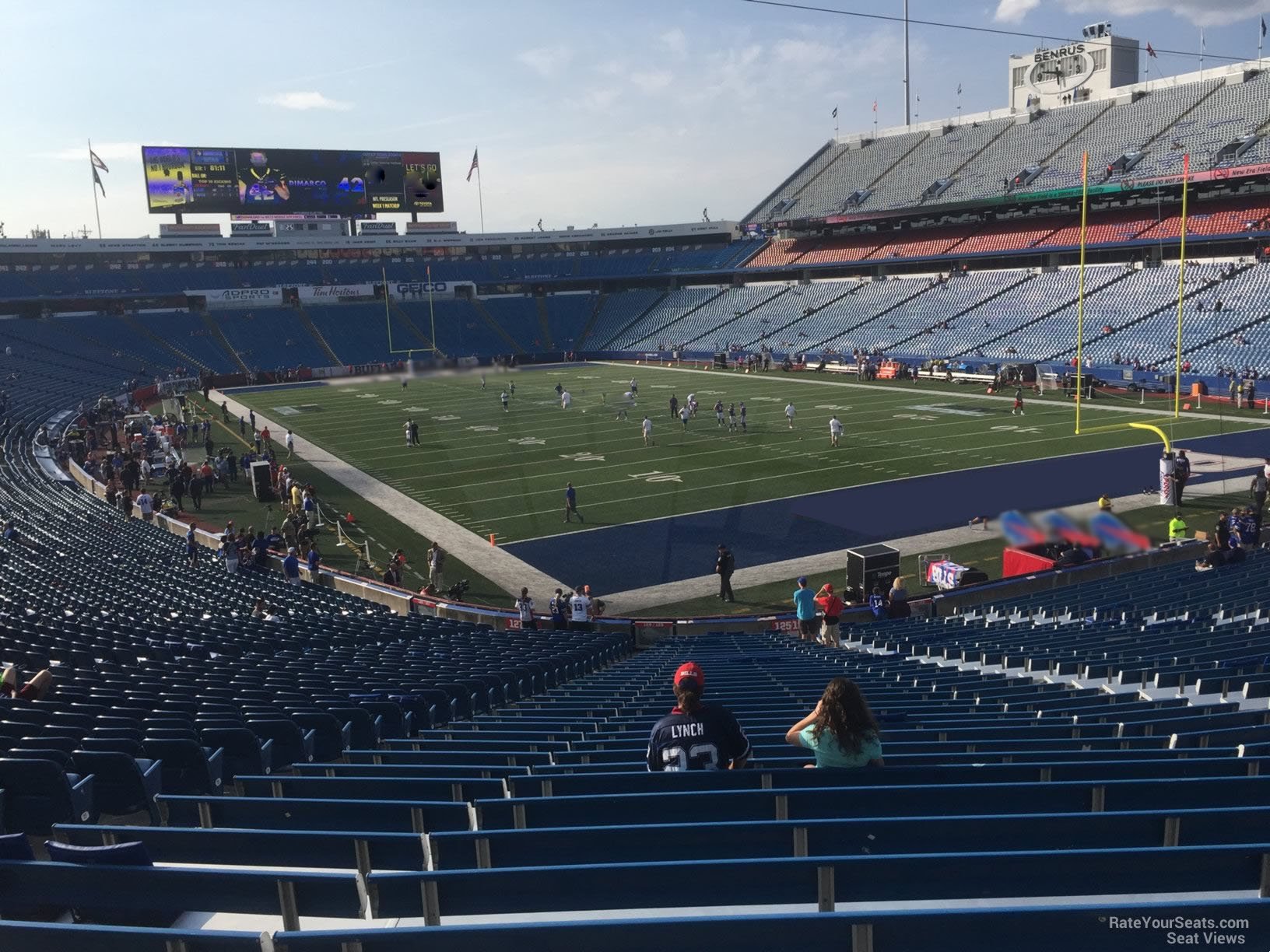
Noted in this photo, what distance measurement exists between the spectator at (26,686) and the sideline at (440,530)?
11.7 meters

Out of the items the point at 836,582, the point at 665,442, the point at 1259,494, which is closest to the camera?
the point at 836,582

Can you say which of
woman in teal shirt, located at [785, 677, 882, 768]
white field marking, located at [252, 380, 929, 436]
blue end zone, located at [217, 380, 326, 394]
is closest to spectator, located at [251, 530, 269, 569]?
woman in teal shirt, located at [785, 677, 882, 768]

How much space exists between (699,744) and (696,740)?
23 millimetres

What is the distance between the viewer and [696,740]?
4.57m

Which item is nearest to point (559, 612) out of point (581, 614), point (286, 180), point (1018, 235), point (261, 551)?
point (581, 614)

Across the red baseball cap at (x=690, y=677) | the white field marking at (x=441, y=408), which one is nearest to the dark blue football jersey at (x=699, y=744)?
the red baseball cap at (x=690, y=677)

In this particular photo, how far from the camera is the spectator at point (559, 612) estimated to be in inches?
647

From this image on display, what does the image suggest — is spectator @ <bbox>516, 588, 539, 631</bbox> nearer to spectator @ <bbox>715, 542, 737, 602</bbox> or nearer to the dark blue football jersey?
spectator @ <bbox>715, 542, 737, 602</bbox>

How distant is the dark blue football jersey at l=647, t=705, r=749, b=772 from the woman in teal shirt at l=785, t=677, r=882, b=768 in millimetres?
382

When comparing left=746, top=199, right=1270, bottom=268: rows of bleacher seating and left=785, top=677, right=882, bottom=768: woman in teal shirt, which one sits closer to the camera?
left=785, top=677, right=882, bottom=768: woman in teal shirt

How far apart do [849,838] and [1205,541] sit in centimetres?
1855

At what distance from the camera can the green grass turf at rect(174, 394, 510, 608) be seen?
20422 millimetres

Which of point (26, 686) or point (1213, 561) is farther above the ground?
point (26, 686)

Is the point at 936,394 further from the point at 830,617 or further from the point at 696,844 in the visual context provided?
the point at 696,844
